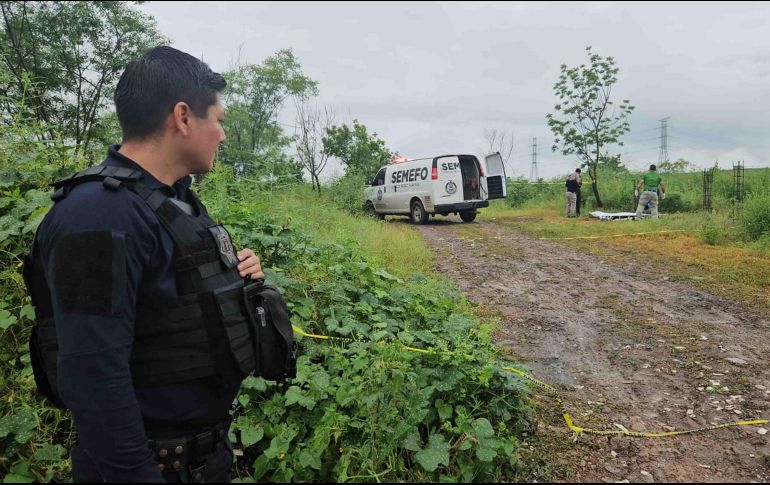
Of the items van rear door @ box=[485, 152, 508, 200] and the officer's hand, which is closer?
the officer's hand

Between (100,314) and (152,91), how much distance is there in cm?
60

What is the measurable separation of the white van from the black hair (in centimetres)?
1098

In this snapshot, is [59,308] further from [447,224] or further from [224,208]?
[447,224]

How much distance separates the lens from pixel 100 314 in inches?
39.8

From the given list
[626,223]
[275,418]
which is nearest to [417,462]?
[275,418]

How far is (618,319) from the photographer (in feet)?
14.7

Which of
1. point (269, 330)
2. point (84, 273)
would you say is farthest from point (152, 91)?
point (269, 330)

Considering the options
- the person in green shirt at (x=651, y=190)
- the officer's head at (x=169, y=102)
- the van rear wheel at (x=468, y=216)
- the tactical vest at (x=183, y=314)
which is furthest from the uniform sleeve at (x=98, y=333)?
the person in green shirt at (x=651, y=190)

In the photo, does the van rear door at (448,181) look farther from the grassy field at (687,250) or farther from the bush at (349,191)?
the bush at (349,191)

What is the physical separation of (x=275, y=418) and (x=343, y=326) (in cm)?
80

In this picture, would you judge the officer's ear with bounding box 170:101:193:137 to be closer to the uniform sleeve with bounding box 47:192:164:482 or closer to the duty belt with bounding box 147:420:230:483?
the uniform sleeve with bounding box 47:192:164:482

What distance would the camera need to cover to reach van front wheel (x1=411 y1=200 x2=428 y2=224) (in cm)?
1271

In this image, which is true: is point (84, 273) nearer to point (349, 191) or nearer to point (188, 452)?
point (188, 452)

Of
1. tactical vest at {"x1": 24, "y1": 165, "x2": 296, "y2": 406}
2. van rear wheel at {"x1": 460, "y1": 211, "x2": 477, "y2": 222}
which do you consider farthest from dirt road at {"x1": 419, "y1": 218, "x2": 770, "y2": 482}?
van rear wheel at {"x1": 460, "y1": 211, "x2": 477, "y2": 222}
